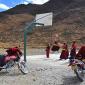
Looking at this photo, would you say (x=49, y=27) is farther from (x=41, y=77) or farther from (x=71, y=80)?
(x=71, y=80)

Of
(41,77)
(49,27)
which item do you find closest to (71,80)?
(41,77)

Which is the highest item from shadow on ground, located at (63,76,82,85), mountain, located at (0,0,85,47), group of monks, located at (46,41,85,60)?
mountain, located at (0,0,85,47)

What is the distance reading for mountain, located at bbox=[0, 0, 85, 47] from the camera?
83312mm

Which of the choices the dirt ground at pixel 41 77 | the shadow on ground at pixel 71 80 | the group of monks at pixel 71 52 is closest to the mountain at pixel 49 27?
the group of monks at pixel 71 52

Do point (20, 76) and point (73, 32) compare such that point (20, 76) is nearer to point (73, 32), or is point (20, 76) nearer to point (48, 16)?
point (48, 16)

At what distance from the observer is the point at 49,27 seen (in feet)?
331

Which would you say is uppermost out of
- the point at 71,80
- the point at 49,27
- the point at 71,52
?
the point at 49,27

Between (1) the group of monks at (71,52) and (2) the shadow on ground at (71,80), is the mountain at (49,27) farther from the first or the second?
(2) the shadow on ground at (71,80)

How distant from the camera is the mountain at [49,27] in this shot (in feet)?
273

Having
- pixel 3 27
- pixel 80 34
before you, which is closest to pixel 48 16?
pixel 80 34

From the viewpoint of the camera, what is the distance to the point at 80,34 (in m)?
89.1

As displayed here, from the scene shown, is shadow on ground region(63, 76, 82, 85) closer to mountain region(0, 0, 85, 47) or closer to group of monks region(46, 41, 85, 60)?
group of monks region(46, 41, 85, 60)

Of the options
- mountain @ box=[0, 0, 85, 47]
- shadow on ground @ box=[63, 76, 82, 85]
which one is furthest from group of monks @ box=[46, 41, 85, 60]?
mountain @ box=[0, 0, 85, 47]

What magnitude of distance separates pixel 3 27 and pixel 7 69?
10105 cm
